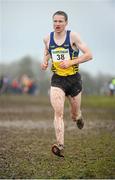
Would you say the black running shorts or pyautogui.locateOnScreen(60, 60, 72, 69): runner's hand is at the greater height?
pyautogui.locateOnScreen(60, 60, 72, 69): runner's hand

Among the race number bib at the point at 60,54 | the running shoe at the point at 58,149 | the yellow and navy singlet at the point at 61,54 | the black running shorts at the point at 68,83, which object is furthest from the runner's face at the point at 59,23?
the running shoe at the point at 58,149

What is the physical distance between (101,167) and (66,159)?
101 centimetres

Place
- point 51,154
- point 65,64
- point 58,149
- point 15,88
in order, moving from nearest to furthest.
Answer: point 58,149 → point 65,64 → point 51,154 → point 15,88

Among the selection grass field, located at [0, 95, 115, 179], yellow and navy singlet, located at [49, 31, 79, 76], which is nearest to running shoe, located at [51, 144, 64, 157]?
grass field, located at [0, 95, 115, 179]

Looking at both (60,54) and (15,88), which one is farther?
(15,88)

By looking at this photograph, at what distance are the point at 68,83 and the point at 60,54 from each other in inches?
20.9

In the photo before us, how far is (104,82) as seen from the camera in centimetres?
5600

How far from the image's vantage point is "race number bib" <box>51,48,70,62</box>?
873 centimetres

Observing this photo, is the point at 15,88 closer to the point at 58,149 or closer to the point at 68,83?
the point at 68,83

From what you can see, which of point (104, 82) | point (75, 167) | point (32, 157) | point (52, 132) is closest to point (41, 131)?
point (52, 132)

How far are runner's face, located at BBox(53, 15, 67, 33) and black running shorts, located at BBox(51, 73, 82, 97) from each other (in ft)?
2.40

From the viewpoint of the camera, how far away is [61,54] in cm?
873

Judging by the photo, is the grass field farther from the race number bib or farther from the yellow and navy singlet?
the race number bib

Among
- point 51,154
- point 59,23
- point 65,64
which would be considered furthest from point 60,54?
point 51,154
